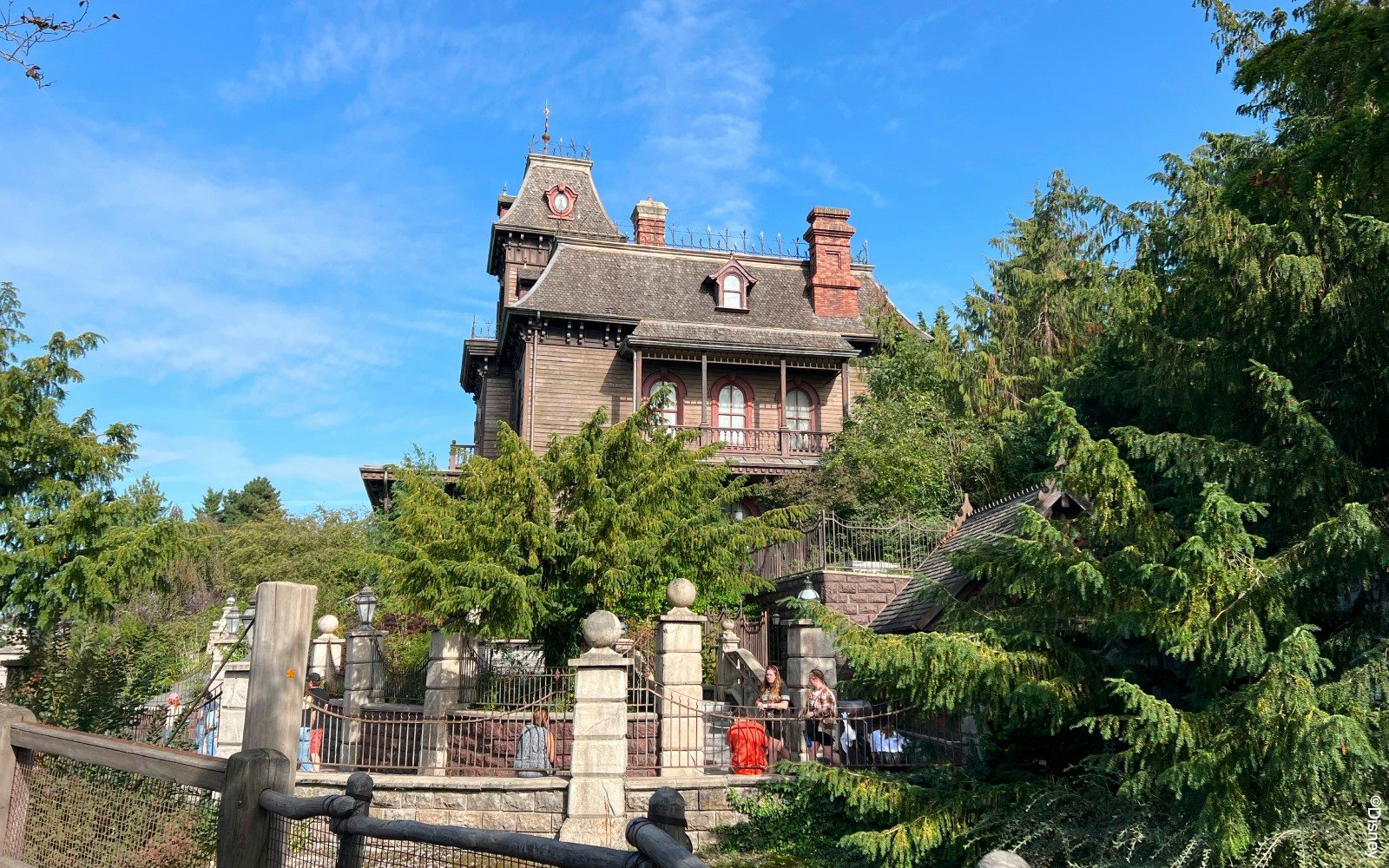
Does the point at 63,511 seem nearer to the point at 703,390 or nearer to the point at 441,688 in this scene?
the point at 441,688

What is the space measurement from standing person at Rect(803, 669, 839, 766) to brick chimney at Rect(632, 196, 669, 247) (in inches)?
887

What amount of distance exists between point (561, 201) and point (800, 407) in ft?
35.9

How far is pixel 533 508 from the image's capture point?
13633 millimetres

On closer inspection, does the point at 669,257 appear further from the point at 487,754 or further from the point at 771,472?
the point at 487,754

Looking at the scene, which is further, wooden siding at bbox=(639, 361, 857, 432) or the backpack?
wooden siding at bbox=(639, 361, 857, 432)

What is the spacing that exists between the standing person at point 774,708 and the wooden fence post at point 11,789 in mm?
8370

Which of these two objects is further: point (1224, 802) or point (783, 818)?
point (783, 818)

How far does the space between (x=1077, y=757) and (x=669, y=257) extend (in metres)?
23.4

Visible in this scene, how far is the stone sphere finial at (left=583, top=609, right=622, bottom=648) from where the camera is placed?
1139 centimetres

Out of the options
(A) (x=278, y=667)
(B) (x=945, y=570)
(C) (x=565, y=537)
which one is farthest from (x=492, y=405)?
(A) (x=278, y=667)

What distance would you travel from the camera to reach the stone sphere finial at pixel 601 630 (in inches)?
448

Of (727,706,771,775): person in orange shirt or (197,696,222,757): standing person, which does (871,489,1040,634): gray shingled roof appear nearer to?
(727,706,771,775): person in orange shirt

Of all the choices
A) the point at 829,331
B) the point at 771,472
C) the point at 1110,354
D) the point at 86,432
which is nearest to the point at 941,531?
the point at 1110,354

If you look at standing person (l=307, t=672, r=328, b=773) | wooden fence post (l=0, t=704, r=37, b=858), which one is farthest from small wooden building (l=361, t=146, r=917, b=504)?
wooden fence post (l=0, t=704, r=37, b=858)
